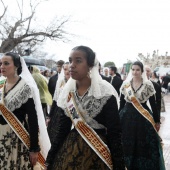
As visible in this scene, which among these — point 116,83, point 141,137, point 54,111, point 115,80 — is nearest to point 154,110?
point 141,137

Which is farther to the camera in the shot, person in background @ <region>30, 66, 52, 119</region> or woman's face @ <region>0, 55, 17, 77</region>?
person in background @ <region>30, 66, 52, 119</region>

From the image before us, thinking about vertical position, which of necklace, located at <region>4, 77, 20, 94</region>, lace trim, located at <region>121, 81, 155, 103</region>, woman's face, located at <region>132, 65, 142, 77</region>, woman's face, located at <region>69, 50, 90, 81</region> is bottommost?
lace trim, located at <region>121, 81, 155, 103</region>

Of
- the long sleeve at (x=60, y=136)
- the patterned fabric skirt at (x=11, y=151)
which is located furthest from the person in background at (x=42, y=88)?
the long sleeve at (x=60, y=136)

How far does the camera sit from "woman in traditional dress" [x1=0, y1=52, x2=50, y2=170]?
128 inches

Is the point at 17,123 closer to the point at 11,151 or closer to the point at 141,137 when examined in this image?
the point at 11,151

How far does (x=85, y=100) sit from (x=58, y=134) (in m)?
0.32

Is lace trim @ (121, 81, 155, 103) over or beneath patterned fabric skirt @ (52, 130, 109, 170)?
beneath

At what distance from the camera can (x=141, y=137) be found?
4.97 meters

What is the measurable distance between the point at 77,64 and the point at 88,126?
451 mm

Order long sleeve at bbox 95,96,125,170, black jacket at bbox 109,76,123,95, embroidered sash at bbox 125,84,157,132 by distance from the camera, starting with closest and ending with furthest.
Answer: long sleeve at bbox 95,96,125,170
embroidered sash at bbox 125,84,157,132
black jacket at bbox 109,76,123,95

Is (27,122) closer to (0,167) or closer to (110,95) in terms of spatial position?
(0,167)

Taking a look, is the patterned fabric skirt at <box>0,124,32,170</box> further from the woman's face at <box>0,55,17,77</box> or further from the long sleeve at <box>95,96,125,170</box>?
the long sleeve at <box>95,96,125,170</box>

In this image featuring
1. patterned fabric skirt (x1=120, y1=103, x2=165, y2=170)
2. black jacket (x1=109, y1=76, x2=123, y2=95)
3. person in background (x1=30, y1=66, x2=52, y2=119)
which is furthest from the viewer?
black jacket (x1=109, y1=76, x2=123, y2=95)

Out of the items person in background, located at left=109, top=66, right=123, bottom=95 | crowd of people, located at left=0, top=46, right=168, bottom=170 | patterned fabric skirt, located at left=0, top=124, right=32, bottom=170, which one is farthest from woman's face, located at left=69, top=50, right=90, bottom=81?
person in background, located at left=109, top=66, right=123, bottom=95
